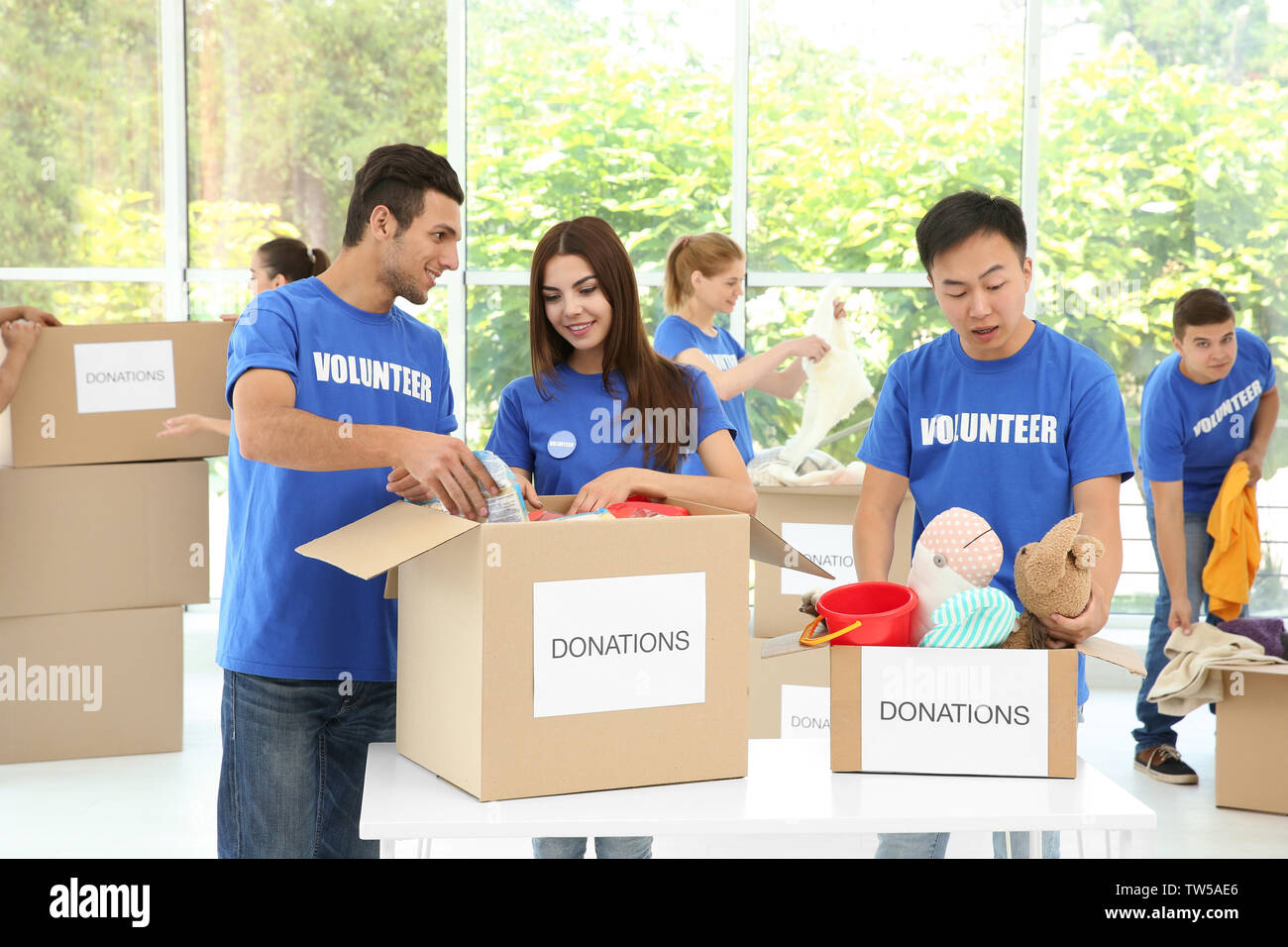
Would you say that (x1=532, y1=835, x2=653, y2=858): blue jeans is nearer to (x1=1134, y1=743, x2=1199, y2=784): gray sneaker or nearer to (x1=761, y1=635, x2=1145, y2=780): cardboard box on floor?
(x1=761, y1=635, x2=1145, y2=780): cardboard box on floor

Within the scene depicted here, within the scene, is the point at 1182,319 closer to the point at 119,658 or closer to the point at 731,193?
the point at 731,193

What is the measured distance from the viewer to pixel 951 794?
4.09 ft

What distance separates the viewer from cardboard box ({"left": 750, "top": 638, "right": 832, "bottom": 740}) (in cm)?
278

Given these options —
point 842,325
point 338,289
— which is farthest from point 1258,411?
point 338,289

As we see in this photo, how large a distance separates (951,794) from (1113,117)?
4104mm

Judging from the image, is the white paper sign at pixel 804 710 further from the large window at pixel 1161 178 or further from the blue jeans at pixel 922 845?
the large window at pixel 1161 178

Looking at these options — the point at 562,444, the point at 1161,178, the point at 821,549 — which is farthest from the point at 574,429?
the point at 1161,178

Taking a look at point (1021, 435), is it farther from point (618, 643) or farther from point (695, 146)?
point (695, 146)

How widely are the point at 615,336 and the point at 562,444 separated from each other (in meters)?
0.18

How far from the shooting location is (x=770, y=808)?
3.98ft

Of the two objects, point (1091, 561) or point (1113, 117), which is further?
point (1113, 117)

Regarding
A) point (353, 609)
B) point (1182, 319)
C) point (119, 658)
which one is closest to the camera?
point (353, 609)

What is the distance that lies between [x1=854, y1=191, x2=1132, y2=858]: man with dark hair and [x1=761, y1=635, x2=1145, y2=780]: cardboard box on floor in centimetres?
25

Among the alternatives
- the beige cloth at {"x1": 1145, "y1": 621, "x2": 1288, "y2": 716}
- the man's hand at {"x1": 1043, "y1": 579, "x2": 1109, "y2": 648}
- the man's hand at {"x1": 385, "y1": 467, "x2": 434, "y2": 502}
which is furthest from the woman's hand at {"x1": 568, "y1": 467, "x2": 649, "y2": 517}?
the beige cloth at {"x1": 1145, "y1": 621, "x2": 1288, "y2": 716}
